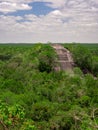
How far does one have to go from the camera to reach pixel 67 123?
2944cm

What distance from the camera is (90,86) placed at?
1709 inches

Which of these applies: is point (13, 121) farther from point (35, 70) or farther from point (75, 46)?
point (75, 46)

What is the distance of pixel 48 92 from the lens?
3919cm

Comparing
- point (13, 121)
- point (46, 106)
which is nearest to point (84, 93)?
point (46, 106)

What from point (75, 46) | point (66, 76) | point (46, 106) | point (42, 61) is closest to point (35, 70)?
point (42, 61)

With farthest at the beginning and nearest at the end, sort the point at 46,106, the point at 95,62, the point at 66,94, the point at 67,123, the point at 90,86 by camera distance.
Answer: the point at 95,62
the point at 90,86
the point at 66,94
the point at 46,106
the point at 67,123

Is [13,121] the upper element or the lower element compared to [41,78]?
upper

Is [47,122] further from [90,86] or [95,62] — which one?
[95,62]

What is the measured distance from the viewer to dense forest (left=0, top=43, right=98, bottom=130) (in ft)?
82.7

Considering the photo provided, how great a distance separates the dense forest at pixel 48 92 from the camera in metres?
25.2

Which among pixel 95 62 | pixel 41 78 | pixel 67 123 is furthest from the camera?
pixel 95 62

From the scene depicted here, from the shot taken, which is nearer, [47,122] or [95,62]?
[47,122]

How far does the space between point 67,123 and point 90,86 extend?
48.0 ft

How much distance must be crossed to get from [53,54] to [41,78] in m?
7.50
